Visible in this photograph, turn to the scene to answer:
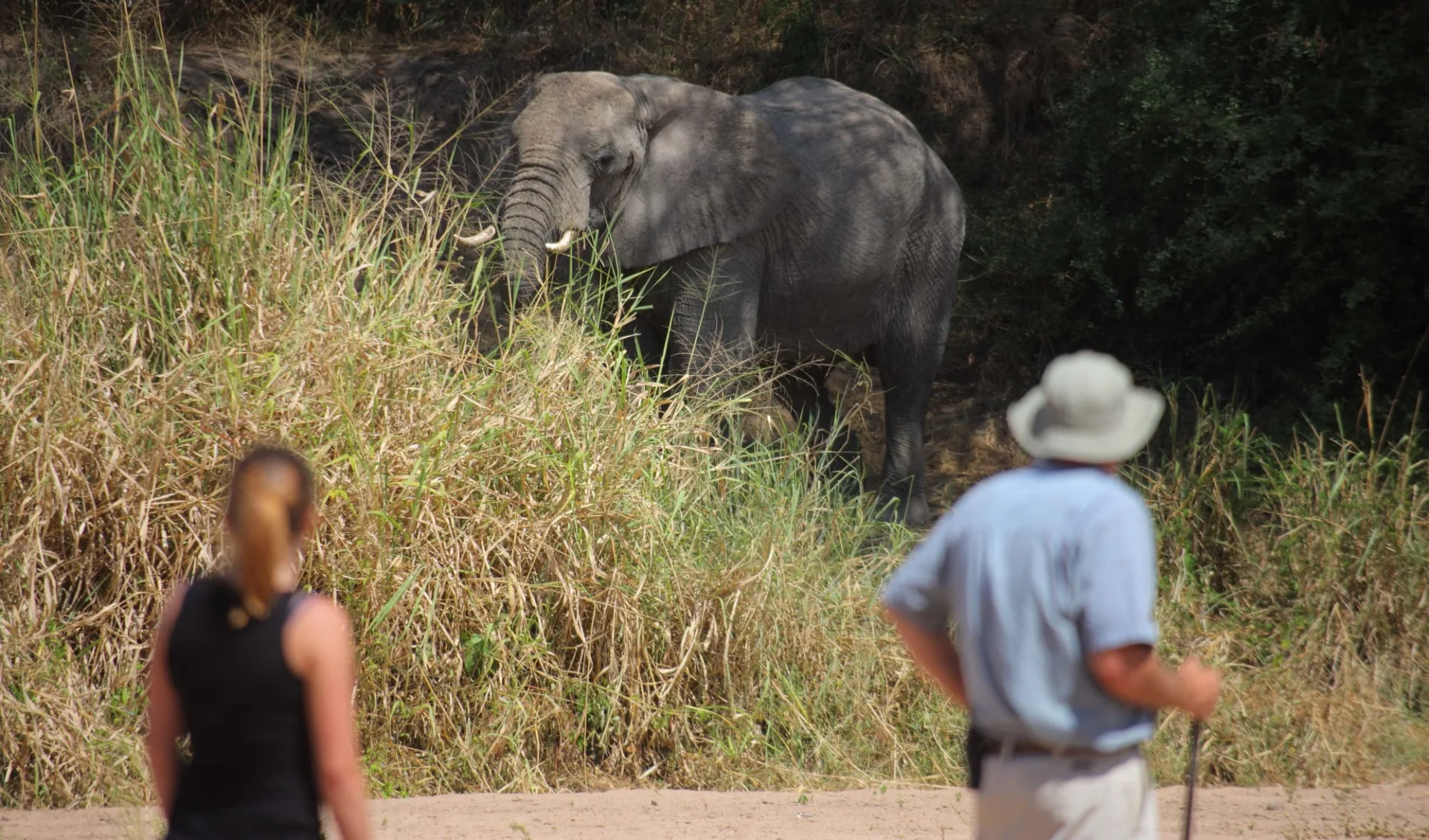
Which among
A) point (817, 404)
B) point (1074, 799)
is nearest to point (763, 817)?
point (1074, 799)

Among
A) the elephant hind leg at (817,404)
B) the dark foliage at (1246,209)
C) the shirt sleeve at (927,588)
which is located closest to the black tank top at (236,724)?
the shirt sleeve at (927,588)

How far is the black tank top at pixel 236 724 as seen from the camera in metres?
2.17

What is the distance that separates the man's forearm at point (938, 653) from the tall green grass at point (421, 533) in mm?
2631

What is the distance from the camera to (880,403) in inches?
427

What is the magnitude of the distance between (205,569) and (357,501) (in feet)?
1.64

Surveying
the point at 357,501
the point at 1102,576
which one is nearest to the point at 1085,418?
the point at 1102,576

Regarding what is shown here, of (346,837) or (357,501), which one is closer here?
(346,837)

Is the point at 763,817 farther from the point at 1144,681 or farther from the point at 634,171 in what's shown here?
the point at 634,171

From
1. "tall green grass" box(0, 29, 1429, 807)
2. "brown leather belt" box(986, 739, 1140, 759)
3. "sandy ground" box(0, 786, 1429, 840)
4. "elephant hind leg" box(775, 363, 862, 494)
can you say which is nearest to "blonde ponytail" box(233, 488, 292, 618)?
"brown leather belt" box(986, 739, 1140, 759)

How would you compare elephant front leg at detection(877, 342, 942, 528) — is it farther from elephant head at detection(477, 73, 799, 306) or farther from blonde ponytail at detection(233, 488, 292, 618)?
blonde ponytail at detection(233, 488, 292, 618)

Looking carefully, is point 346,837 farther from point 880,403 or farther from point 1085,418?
point 880,403

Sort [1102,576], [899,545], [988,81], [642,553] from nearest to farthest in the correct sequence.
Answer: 1. [1102,576]
2. [642,553]
3. [899,545]
4. [988,81]

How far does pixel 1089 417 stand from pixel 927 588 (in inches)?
13.9

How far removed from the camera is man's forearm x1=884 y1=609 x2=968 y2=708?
242cm
